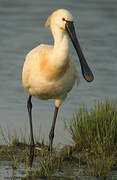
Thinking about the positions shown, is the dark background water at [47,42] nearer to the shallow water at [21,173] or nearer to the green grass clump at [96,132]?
the green grass clump at [96,132]

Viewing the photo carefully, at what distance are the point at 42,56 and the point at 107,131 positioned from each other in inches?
52.5

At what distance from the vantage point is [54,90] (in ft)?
29.5

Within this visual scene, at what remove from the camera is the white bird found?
8.43 meters

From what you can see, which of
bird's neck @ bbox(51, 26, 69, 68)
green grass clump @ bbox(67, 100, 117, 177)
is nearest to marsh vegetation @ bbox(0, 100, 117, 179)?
green grass clump @ bbox(67, 100, 117, 177)

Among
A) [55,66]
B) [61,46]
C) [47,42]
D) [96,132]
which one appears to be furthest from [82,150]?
[47,42]

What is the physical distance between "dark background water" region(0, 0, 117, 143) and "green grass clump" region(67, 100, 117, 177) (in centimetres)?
63

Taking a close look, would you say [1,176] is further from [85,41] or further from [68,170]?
[85,41]

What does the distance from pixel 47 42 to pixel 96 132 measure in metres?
6.75

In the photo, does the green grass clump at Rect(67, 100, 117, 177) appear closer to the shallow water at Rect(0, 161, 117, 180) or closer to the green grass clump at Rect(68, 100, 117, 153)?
the green grass clump at Rect(68, 100, 117, 153)

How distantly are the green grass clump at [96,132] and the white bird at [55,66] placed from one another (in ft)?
1.63

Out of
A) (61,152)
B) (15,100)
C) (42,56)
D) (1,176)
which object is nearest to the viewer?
(1,176)

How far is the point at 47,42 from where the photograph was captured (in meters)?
15.1

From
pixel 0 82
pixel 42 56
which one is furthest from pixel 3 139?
pixel 0 82

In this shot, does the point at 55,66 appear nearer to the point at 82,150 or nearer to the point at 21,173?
the point at 82,150
